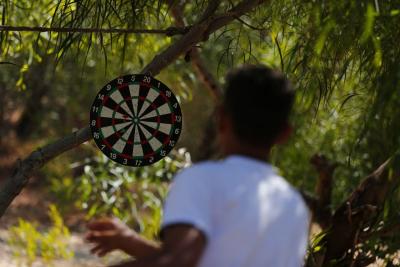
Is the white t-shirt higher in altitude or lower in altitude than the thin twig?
lower

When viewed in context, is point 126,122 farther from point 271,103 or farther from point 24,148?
point 24,148

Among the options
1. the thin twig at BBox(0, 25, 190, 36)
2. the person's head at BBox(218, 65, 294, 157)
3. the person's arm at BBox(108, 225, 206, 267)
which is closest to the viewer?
the person's arm at BBox(108, 225, 206, 267)

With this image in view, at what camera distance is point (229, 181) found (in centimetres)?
181

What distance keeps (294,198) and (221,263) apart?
0.24 m

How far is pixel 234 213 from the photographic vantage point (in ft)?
5.87

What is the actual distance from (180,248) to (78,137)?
1.98 m

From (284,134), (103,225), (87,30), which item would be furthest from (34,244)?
(284,134)

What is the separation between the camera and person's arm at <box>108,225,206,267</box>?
5.65 ft

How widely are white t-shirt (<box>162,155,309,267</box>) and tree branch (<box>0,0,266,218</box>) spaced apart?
1.83m

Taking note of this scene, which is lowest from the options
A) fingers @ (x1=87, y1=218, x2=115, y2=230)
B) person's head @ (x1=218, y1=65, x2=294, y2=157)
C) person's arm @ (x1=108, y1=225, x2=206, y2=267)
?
person's arm @ (x1=108, y1=225, x2=206, y2=267)

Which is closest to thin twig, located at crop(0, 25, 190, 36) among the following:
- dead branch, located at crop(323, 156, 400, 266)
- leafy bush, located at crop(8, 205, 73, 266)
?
dead branch, located at crop(323, 156, 400, 266)

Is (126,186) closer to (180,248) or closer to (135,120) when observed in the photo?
(135,120)

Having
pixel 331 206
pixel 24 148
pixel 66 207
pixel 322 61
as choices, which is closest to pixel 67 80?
pixel 24 148

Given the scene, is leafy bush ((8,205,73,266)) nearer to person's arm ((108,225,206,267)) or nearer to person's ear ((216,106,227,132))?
person's ear ((216,106,227,132))
